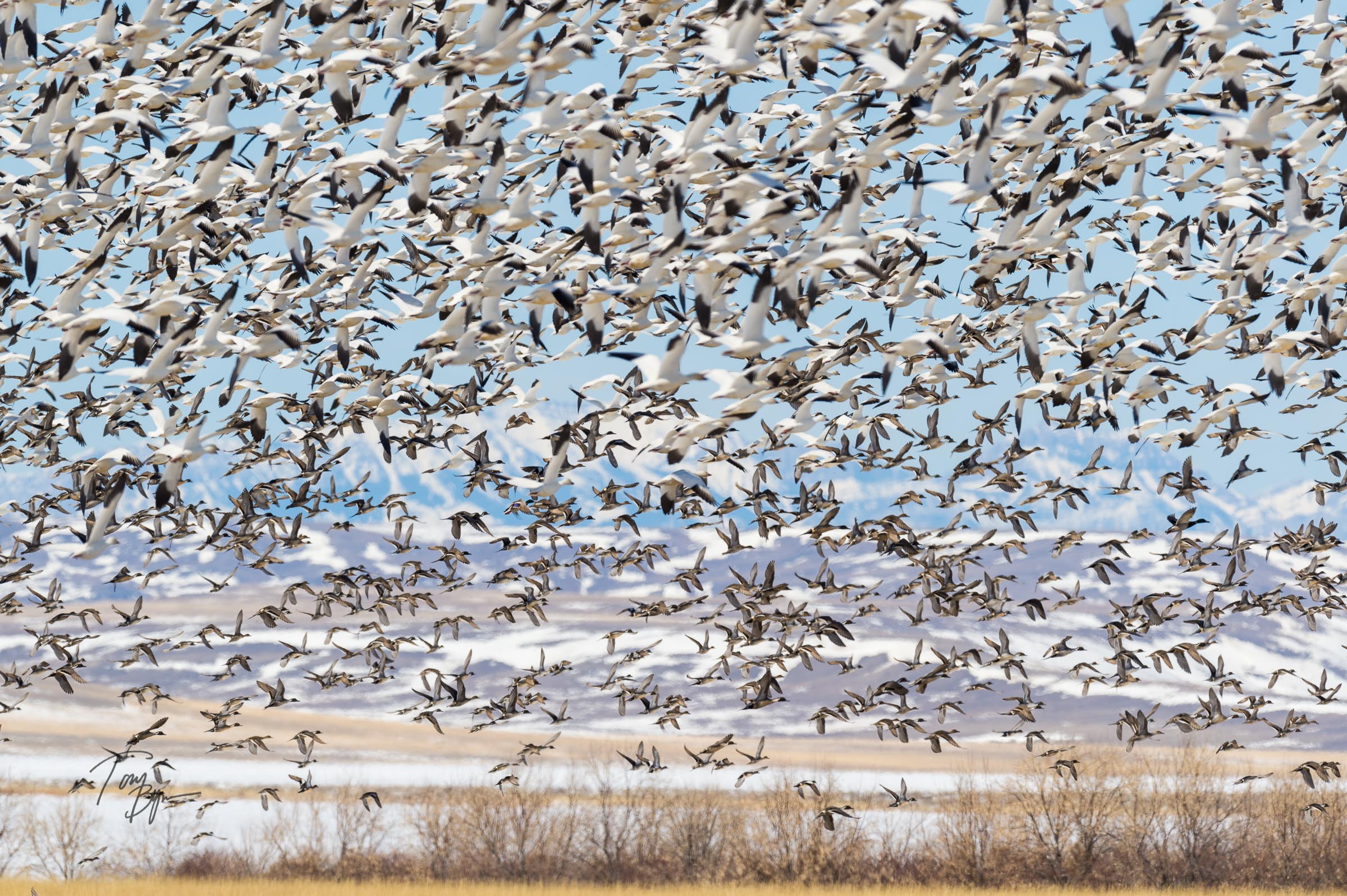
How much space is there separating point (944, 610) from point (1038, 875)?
18.0m

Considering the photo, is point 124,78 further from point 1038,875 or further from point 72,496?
point 1038,875

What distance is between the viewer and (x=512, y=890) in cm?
5581

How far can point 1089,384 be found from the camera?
1428 inches

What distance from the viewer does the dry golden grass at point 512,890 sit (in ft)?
173

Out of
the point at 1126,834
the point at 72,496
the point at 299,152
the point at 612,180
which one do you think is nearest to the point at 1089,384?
the point at 612,180

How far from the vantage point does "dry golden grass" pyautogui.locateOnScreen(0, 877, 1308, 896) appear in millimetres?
52844
